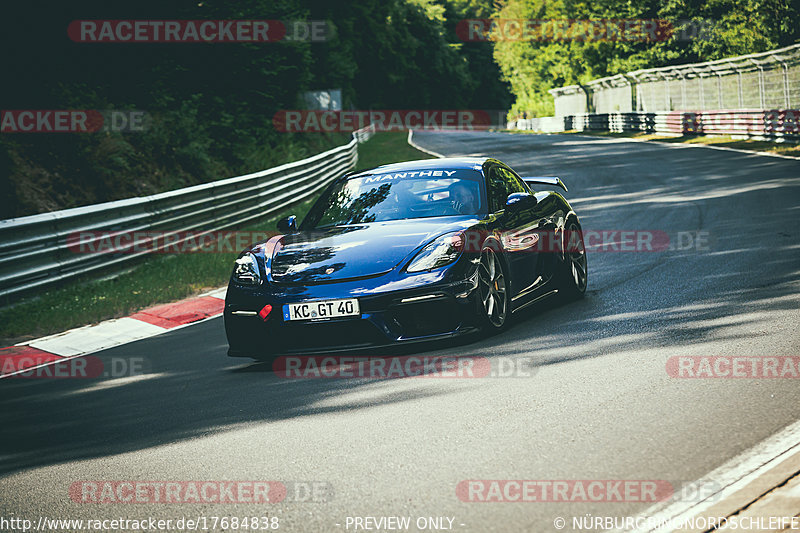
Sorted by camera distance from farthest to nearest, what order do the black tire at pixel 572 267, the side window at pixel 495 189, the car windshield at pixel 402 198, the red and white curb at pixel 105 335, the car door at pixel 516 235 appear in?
the red and white curb at pixel 105 335 < the black tire at pixel 572 267 < the side window at pixel 495 189 < the car windshield at pixel 402 198 < the car door at pixel 516 235

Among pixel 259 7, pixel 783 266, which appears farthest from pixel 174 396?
pixel 259 7

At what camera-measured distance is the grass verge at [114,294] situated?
32.1ft

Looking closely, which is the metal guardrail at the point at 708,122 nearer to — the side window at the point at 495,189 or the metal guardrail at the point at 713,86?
the metal guardrail at the point at 713,86

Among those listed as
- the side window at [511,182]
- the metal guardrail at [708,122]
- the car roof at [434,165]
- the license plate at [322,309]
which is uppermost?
the metal guardrail at [708,122]

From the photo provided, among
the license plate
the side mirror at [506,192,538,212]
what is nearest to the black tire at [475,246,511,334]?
the side mirror at [506,192,538,212]

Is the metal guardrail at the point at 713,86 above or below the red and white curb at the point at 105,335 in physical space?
above

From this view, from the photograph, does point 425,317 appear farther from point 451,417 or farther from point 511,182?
point 511,182

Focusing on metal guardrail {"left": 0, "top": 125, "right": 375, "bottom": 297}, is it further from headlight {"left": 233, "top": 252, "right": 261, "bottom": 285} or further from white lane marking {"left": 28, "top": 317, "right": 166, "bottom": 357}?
headlight {"left": 233, "top": 252, "right": 261, "bottom": 285}

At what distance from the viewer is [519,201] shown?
24.7 ft

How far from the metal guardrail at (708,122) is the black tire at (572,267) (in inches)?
738

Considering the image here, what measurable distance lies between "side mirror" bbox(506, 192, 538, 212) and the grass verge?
4.76 m

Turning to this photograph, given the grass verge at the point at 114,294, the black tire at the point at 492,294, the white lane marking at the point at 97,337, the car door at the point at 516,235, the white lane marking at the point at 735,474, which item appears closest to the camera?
the white lane marking at the point at 735,474

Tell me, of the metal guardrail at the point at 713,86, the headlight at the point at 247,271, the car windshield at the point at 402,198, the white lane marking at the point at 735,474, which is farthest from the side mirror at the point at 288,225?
the metal guardrail at the point at 713,86

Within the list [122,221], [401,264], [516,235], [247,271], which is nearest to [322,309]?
[401,264]
